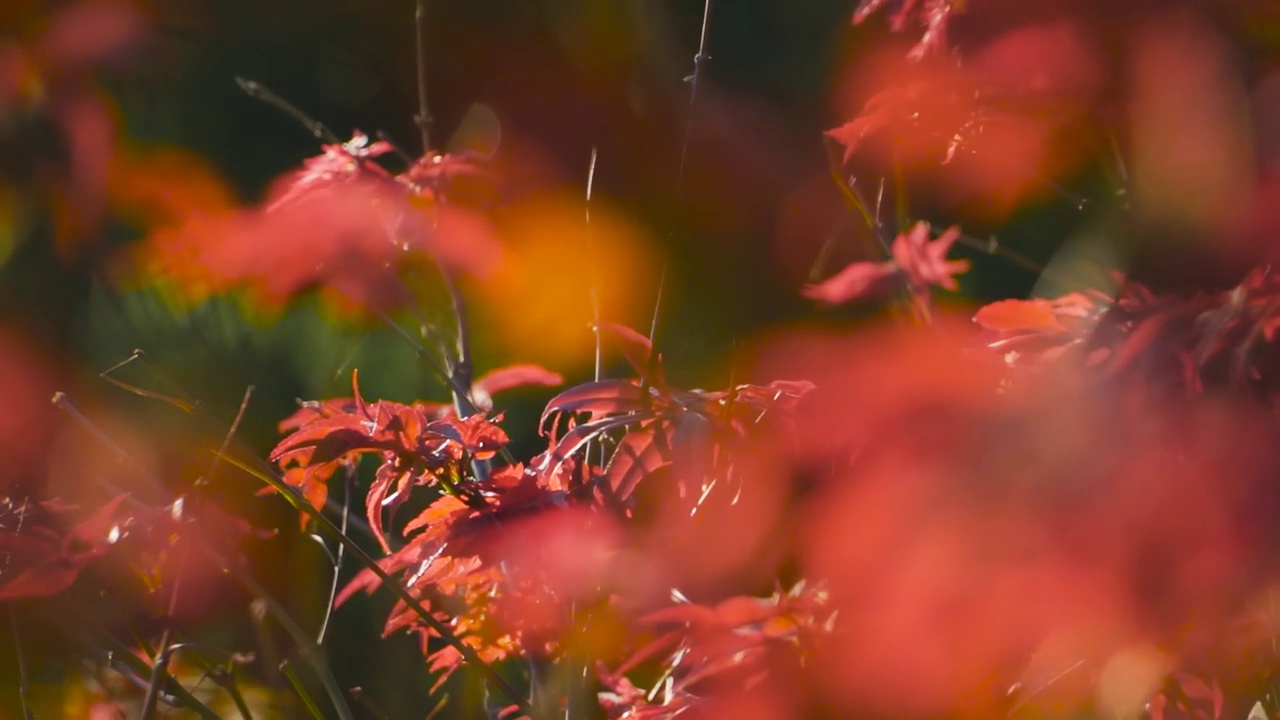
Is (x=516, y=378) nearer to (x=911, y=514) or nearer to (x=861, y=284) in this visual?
(x=861, y=284)

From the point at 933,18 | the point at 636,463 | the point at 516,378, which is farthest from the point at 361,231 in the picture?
the point at 933,18

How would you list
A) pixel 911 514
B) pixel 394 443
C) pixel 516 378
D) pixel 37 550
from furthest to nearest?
1. pixel 516 378
2. pixel 37 550
3. pixel 394 443
4. pixel 911 514

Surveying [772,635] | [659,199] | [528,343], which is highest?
[772,635]

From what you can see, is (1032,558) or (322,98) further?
(322,98)

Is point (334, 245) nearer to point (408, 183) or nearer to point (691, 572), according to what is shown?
point (408, 183)

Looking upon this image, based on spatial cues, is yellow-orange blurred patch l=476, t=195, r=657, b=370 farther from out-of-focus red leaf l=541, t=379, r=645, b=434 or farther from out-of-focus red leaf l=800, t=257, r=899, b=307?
Answer: out-of-focus red leaf l=541, t=379, r=645, b=434

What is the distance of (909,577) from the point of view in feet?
2.35

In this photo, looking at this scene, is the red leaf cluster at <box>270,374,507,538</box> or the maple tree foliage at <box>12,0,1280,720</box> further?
the red leaf cluster at <box>270,374,507,538</box>

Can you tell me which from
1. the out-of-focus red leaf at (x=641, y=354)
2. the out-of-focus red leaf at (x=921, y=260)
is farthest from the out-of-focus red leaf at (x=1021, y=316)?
the out-of-focus red leaf at (x=921, y=260)

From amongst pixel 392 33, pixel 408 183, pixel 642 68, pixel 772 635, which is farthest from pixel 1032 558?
pixel 392 33

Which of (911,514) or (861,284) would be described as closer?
(911,514)

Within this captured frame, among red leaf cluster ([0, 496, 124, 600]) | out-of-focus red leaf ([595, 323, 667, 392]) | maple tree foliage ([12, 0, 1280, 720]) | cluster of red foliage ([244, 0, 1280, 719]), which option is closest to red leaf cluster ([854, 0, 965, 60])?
maple tree foliage ([12, 0, 1280, 720])

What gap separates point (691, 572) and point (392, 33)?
2493 millimetres

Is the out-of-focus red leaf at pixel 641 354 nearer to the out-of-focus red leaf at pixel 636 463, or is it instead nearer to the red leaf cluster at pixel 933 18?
the out-of-focus red leaf at pixel 636 463
